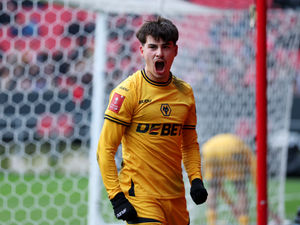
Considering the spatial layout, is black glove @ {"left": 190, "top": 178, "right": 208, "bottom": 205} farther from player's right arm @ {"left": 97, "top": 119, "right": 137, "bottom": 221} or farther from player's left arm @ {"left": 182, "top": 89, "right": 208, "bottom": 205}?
player's right arm @ {"left": 97, "top": 119, "right": 137, "bottom": 221}

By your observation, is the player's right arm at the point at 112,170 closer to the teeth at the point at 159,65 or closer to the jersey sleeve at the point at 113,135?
the jersey sleeve at the point at 113,135

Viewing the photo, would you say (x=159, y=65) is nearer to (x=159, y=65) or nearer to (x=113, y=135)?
(x=159, y=65)

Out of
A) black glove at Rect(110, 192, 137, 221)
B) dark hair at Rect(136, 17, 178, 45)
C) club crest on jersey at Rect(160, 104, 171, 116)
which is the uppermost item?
dark hair at Rect(136, 17, 178, 45)

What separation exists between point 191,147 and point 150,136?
325 mm

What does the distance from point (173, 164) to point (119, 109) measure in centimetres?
43

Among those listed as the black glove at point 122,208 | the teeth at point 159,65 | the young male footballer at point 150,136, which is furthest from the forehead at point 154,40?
the black glove at point 122,208

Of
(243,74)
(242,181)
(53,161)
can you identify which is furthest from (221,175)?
(53,161)

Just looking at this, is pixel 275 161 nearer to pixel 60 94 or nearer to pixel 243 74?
pixel 243 74

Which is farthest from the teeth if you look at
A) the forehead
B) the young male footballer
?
the forehead

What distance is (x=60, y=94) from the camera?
7066 mm

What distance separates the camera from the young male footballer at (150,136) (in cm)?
220

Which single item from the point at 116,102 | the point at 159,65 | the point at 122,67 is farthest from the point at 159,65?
the point at 122,67

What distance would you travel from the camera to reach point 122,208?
6.98 feet

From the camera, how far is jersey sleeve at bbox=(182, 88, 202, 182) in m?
2.48
